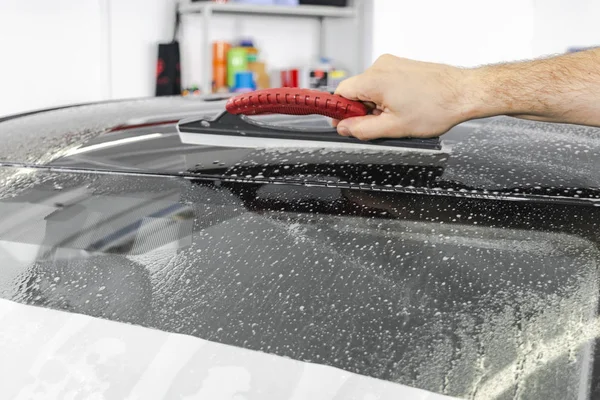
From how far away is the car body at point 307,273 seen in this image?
1.79 feet

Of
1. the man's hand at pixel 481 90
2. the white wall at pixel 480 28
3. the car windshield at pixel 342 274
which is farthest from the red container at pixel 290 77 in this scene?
the car windshield at pixel 342 274

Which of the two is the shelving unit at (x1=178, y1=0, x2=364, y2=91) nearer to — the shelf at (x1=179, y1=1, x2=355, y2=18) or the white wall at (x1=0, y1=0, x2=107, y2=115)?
the shelf at (x1=179, y1=1, x2=355, y2=18)

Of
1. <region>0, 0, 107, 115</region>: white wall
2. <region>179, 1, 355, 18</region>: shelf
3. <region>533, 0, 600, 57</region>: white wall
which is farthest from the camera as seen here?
<region>533, 0, 600, 57</region>: white wall

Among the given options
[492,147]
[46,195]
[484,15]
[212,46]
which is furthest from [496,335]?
[484,15]

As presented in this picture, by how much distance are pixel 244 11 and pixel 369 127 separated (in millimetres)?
3364

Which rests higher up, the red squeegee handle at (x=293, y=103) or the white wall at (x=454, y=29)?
the white wall at (x=454, y=29)

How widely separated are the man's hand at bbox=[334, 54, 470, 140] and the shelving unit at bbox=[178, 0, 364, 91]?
3030mm

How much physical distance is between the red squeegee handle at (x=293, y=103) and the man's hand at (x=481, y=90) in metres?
0.04

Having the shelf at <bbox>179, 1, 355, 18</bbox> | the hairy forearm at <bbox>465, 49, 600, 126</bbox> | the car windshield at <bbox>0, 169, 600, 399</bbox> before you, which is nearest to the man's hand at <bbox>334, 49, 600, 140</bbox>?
the hairy forearm at <bbox>465, 49, 600, 126</bbox>

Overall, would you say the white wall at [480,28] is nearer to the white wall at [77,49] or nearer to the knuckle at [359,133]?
the white wall at [77,49]

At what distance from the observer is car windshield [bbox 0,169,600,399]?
54 centimetres

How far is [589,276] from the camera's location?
1.87ft

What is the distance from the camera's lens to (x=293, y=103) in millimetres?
802

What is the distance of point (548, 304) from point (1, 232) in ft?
1.86
